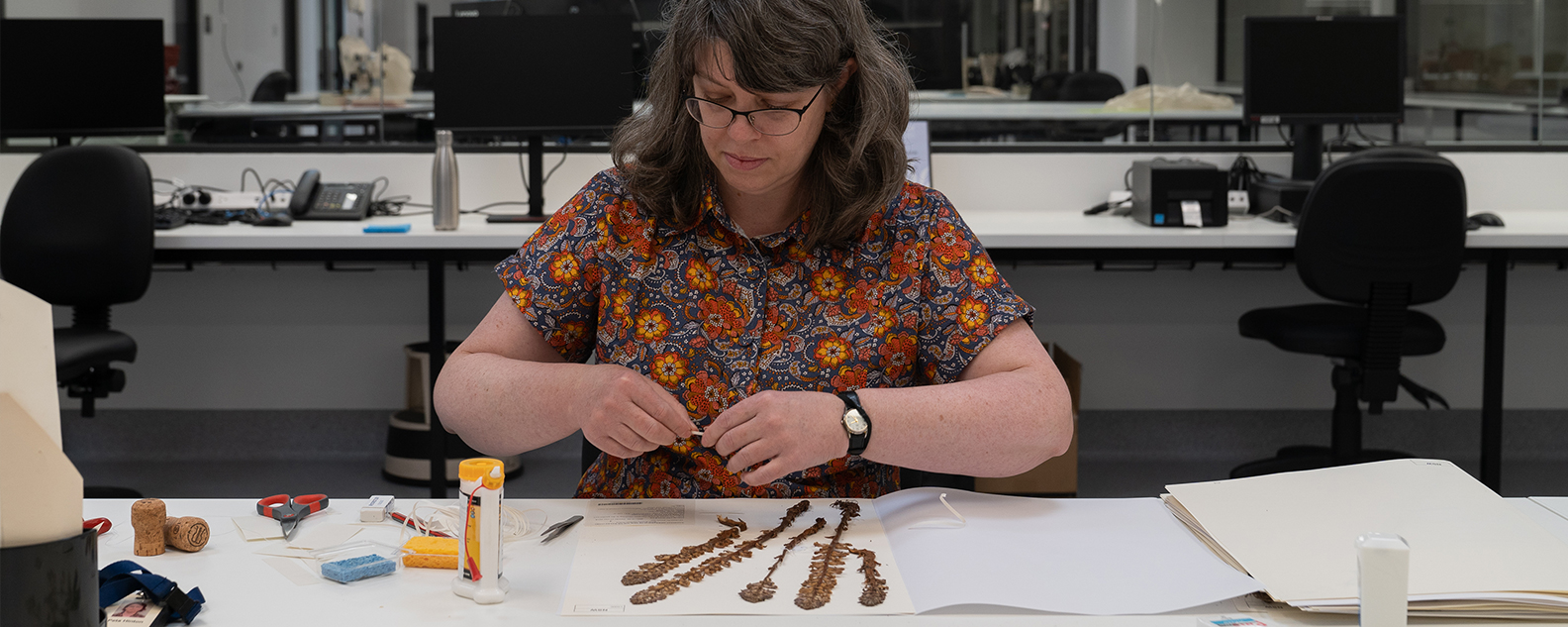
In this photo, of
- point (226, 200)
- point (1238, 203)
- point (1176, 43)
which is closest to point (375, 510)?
point (226, 200)

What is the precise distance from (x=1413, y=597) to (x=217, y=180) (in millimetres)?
3248

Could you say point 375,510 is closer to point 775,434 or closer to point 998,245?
point 775,434

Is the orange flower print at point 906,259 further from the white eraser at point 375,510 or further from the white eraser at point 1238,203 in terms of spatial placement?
the white eraser at point 1238,203

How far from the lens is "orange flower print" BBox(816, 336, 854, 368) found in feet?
4.35

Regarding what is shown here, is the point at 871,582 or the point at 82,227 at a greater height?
the point at 82,227

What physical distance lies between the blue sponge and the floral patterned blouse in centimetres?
38

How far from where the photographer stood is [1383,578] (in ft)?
2.49

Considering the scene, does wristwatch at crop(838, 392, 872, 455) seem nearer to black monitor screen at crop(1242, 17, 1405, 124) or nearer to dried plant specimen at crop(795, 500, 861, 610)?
dried plant specimen at crop(795, 500, 861, 610)

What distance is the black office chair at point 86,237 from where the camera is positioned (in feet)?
8.63

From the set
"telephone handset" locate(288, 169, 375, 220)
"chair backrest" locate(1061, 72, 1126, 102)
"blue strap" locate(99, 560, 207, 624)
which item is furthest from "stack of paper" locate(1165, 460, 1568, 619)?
"chair backrest" locate(1061, 72, 1126, 102)

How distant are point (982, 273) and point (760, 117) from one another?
0.32 metres

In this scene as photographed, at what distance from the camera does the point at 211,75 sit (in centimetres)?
350

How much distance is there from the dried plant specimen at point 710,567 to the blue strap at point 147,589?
331mm

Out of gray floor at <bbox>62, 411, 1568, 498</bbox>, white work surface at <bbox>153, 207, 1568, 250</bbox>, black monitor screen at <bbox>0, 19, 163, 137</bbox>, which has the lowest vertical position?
gray floor at <bbox>62, 411, 1568, 498</bbox>
